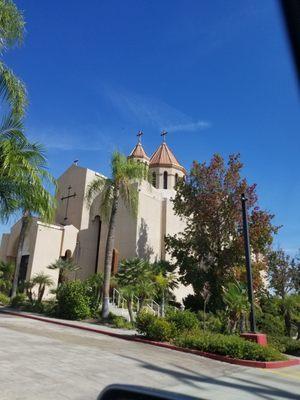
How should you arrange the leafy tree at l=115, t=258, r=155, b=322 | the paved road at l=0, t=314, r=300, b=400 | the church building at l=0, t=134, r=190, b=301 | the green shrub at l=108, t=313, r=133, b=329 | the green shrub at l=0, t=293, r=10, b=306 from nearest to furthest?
the paved road at l=0, t=314, r=300, b=400 → the green shrub at l=108, t=313, r=133, b=329 → the leafy tree at l=115, t=258, r=155, b=322 → the green shrub at l=0, t=293, r=10, b=306 → the church building at l=0, t=134, r=190, b=301

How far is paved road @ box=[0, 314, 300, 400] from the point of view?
301 inches

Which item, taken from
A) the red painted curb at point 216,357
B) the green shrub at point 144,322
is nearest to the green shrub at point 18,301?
the red painted curb at point 216,357

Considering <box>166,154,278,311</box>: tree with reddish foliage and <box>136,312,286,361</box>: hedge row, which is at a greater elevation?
<box>166,154,278,311</box>: tree with reddish foliage

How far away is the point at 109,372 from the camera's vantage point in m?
9.27

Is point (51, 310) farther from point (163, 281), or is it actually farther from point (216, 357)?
point (216, 357)

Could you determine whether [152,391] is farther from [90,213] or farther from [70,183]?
[70,183]

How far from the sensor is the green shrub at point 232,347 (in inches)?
523

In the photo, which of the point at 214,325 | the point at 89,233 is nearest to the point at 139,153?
the point at 89,233

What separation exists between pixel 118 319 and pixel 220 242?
34.6 ft

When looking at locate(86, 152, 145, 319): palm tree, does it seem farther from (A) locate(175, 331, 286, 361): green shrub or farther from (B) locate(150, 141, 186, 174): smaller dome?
(B) locate(150, 141, 186, 174): smaller dome

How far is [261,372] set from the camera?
38.7 feet

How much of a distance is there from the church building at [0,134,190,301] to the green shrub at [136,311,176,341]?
46.3ft

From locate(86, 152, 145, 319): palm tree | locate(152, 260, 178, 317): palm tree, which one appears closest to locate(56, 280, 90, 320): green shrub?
locate(86, 152, 145, 319): palm tree

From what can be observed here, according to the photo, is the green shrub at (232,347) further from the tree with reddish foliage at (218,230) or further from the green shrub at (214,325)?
the tree with reddish foliage at (218,230)
